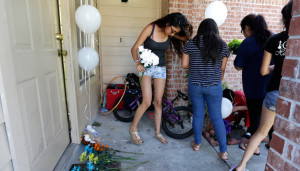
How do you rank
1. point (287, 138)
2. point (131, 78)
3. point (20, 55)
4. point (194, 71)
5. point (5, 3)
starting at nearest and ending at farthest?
point (287, 138), point (5, 3), point (20, 55), point (194, 71), point (131, 78)

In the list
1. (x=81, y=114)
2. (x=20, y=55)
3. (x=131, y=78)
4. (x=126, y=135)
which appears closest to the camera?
(x=20, y=55)

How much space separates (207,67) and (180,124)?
1.11 metres

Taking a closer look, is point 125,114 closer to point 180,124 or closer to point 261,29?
point 180,124

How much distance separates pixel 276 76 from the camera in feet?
4.27

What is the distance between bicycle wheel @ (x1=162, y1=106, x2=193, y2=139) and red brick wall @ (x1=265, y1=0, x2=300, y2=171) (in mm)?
1727

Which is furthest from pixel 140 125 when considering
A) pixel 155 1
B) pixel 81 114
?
pixel 155 1

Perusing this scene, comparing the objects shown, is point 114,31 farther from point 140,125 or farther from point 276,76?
point 276,76

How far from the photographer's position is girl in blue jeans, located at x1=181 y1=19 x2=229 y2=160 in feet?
5.42

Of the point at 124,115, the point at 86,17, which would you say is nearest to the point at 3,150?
the point at 86,17

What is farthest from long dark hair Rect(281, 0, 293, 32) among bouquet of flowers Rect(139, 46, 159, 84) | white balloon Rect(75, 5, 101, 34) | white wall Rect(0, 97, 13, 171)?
white wall Rect(0, 97, 13, 171)

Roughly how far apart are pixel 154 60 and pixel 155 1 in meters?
2.29

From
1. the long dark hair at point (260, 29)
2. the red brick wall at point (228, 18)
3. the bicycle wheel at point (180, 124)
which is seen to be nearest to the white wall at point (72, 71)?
the bicycle wheel at point (180, 124)

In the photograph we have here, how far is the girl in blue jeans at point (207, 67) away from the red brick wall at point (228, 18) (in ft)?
4.04

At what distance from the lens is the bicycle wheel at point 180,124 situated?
7.88 feet
